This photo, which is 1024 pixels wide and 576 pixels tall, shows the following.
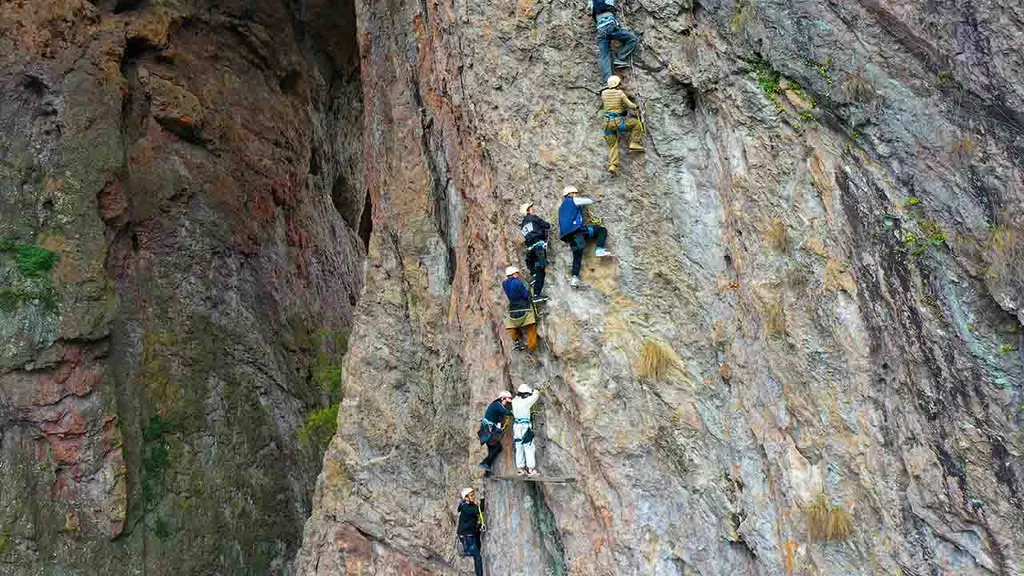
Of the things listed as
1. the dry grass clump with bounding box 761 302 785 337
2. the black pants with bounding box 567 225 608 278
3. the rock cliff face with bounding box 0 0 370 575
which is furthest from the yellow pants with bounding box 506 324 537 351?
the rock cliff face with bounding box 0 0 370 575

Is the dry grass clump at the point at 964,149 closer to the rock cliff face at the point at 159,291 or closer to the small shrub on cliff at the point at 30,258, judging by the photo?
the rock cliff face at the point at 159,291

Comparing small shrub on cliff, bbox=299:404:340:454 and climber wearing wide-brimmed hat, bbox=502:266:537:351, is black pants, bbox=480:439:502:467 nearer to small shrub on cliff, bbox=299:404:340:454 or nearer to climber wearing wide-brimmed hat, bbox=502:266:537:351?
climber wearing wide-brimmed hat, bbox=502:266:537:351

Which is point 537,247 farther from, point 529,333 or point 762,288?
point 762,288

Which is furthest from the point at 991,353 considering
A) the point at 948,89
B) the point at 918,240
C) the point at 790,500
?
the point at 948,89

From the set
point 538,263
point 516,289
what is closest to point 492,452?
point 516,289

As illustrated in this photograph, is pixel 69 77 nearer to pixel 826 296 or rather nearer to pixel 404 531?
pixel 404 531

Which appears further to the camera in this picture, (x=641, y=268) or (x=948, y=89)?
(x=641, y=268)

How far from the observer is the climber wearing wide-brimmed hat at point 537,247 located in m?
11.4

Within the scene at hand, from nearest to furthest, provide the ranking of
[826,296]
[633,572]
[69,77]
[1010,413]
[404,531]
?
[1010,413]
[826,296]
[633,572]
[404,531]
[69,77]

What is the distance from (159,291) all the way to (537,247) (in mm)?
13552

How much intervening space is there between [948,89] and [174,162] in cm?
1894

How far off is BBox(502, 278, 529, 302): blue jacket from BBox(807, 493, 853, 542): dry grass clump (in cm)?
465

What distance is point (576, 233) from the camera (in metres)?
11.1

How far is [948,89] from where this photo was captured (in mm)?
9477
